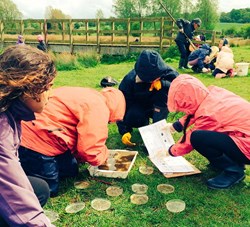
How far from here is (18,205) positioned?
4.38 ft

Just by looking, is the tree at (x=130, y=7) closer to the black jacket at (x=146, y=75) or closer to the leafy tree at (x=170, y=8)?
the leafy tree at (x=170, y=8)

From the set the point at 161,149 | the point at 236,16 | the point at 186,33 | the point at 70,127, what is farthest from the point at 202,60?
the point at 236,16

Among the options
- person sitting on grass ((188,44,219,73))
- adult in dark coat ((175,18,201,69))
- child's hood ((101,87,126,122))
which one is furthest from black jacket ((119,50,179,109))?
adult in dark coat ((175,18,201,69))

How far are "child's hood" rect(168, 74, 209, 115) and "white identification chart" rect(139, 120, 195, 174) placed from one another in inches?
19.3

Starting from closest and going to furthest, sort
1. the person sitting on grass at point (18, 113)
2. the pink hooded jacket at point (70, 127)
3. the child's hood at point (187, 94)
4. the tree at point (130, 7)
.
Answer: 1. the person sitting on grass at point (18, 113)
2. the pink hooded jacket at point (70, 127)
3. the child's hood at point (187, 94)
4. the tree at point (130, 7)

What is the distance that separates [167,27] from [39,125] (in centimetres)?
1234

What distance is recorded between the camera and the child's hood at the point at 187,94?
255 centimetres

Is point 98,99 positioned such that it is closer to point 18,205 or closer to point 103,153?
point 103,153

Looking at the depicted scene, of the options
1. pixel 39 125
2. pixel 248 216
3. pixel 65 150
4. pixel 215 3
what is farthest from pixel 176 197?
pixel 215 3

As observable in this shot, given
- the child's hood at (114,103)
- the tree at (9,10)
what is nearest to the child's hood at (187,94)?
the child's hood at (114,103)

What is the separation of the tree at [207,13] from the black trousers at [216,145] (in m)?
41.7

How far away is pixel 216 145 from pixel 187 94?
460 millimetres

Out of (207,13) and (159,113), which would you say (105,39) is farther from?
(207,13)

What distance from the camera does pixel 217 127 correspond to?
252 centimetres
